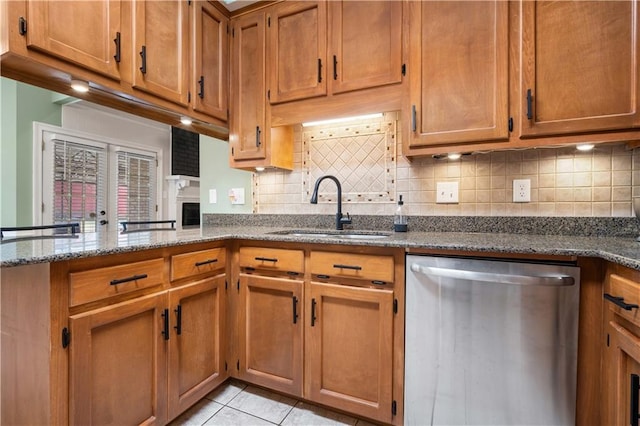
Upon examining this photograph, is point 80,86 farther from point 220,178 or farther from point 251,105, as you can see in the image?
point 220,178

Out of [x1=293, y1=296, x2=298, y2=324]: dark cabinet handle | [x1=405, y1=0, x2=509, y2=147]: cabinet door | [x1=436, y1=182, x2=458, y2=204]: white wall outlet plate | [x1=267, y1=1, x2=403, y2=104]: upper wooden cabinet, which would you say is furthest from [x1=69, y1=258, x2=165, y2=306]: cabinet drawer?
[x1=436, y1=182, x2=458, y2=204]: white wall outlet plate

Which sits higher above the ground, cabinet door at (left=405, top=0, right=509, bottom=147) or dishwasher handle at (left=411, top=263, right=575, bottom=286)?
cabinet door at (left=405, top=0, right=509, bottom=147)

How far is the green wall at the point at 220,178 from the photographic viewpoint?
2.41m

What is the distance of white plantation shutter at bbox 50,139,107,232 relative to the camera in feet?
13.2

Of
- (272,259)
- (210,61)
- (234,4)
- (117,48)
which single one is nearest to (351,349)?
(272,259)

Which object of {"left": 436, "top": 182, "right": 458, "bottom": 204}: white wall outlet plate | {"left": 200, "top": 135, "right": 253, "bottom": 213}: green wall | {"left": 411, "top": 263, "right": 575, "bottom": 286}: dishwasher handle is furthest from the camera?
{"left": 200, "top": 135, "right": 253, "bottom": 213}: green wall

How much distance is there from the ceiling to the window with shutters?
11.3 ft

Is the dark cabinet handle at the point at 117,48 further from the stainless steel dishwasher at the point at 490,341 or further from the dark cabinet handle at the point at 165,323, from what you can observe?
the stainless steel dishwasher at the point at 490,341

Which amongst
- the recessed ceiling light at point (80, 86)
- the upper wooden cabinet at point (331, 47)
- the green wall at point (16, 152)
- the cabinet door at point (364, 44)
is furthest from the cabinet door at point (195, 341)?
the green wall at point (16, 152)

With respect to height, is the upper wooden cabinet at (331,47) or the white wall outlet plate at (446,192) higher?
the upper wooden cabinet at (331,47)

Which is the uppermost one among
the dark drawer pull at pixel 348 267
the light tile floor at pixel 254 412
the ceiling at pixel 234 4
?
the ceiling at pixel 234 4

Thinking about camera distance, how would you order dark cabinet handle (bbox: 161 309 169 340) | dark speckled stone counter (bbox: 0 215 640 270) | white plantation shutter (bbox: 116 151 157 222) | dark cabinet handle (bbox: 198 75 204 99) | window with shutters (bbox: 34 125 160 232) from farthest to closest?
white plantation shutter (bbox: 116 151 157 222), window with shutters (bbox: 34 125 160 232), dark cabinet handle (bbox: 198 75 204 99), dark cabinet handle (bbox: 161 309 169 340), dark speckled stone counter (bbox: 0 215 640 270)

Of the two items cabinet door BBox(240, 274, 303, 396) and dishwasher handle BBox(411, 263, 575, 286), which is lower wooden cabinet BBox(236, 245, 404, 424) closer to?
cabinet door BBox(240, 274, 303, 396)

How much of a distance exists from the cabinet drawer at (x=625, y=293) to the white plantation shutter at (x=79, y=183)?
5.36 meters
